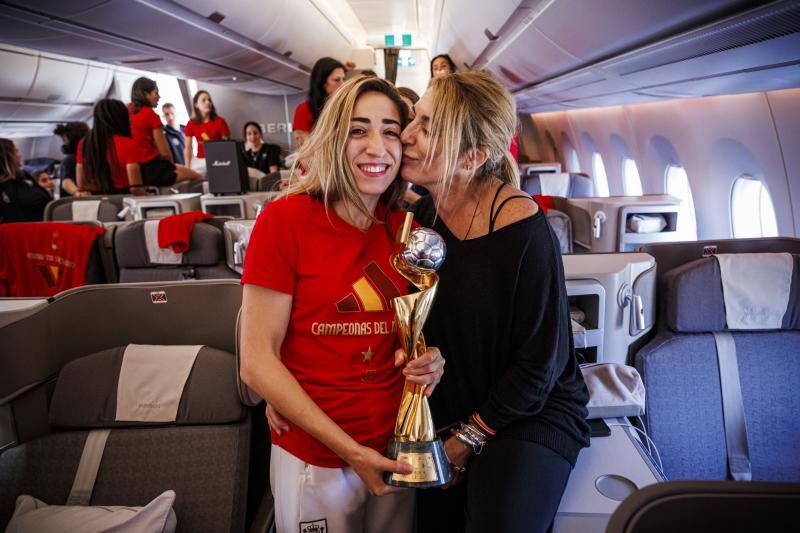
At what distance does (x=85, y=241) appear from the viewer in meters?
3.05

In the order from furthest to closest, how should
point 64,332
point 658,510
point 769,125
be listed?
point 769,125 → point 64,332 → point 658,510

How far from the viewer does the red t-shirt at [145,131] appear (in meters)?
4.88

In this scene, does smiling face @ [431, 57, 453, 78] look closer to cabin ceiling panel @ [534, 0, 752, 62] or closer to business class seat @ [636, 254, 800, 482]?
cabin ceiling panel @ [534, 0, 752, 62]

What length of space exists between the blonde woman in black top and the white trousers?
1.02ft

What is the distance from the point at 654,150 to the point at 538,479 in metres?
5.37

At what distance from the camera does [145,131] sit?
4941 mm

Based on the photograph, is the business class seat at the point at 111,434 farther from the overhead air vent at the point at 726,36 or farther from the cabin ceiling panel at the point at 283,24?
the cabin ceiling panel at the point at 283,24

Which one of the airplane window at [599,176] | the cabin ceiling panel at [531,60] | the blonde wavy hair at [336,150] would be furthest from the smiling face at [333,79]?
the airplane window at [599,176]

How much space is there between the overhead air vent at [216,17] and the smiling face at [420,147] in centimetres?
484

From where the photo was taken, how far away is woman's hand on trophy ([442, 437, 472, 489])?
1443 mm

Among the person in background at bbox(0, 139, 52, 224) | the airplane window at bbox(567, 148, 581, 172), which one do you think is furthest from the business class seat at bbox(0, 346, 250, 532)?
the airplane window at bbox(567, 148, 581, 172)

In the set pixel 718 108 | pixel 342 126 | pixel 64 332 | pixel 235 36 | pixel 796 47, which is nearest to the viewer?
pixel 342 126

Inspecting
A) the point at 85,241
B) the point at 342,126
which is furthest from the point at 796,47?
the point at 85,241

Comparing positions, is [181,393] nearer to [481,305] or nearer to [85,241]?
[481,305]
